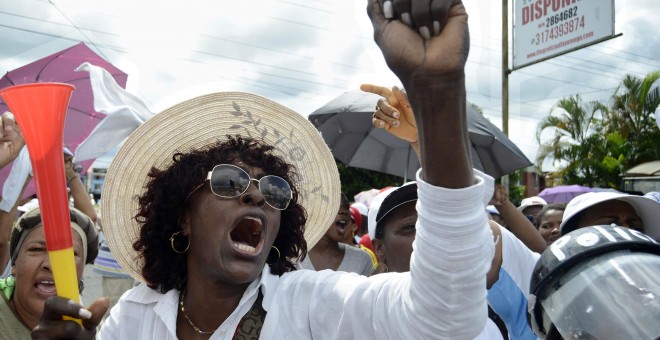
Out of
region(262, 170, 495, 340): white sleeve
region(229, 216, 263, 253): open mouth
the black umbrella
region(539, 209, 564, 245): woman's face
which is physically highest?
region(262, 170, 495, 340): white sleeve

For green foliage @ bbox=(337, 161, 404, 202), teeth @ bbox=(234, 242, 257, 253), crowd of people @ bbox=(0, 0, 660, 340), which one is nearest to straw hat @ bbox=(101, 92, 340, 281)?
crowd of people @ bbox=(0, 0, 660, 340)

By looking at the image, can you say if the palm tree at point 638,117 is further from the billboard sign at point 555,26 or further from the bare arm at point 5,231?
the bare arm at point 5,231

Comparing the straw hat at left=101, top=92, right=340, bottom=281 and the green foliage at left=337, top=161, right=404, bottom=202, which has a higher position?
the straw hat at left=101, top=92, right=340, bottom=281

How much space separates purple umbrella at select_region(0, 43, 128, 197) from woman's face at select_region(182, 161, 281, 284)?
2951mm

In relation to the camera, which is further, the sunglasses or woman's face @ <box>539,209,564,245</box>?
woman's face @ <box>539,209,564,245</box>

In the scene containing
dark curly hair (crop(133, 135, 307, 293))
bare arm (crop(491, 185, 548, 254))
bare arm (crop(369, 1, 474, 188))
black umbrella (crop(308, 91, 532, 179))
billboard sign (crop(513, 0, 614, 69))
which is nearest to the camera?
bare arm (crop(369, 1, 474, 188))

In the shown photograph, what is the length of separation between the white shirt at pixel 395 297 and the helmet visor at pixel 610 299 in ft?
1.12

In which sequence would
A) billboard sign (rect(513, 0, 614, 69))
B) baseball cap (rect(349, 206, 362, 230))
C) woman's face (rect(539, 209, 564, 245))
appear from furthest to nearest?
billboard sign (rect(513, 0, 614, 69)) → baseball cap (rect(349, 206, 362, 230)) → woman's face (rect(539, 209, 564, 245))

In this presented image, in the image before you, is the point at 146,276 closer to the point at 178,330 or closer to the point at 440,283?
the point at 178,330

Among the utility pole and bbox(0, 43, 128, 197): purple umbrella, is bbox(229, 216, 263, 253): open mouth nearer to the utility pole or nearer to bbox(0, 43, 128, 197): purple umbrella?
bbox(0, 43, 128, 197): purple umbrella

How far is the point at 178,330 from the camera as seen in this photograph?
1.99 meters

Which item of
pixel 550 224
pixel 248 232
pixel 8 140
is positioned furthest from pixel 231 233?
pixel 550 224

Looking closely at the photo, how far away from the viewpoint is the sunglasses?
6.61 feet

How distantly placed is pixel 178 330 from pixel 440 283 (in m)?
1.08
